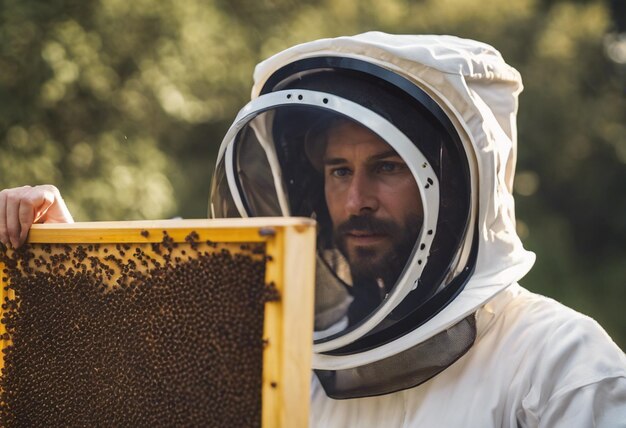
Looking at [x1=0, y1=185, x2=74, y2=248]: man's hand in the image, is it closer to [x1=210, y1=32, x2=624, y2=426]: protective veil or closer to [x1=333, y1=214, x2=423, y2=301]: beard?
[x1=210, y1=32, x2=624, y2=426]: protective veil

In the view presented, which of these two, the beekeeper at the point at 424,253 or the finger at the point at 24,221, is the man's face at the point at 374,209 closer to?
the beekeeper at the point at 424,253

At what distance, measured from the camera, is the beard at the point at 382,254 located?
2631 mm

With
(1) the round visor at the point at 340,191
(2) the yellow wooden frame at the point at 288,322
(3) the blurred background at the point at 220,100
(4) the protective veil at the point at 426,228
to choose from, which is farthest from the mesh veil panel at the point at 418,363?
(3) the blurred background at the point at 220,100

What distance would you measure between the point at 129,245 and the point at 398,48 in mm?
1033

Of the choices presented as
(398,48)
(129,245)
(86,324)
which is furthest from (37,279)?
(398,48)

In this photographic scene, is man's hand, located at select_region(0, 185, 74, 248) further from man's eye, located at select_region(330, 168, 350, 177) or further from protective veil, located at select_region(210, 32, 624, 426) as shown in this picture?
man's eye, located at select_region(330, 168, 350, 177)

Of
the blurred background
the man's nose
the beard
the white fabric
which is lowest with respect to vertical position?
the white fabric

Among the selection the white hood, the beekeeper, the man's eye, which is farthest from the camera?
the man's eye

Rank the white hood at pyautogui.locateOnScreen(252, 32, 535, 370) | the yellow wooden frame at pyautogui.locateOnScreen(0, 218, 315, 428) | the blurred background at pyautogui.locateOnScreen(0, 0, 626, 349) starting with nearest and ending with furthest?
the yellow wooden frame at pyautogui.locateOnScreen(0, 218, 315, 428) < the white hood at pyautogui.locateOnScreen(252, 32, 535, 370) < the blurred background at pyautogui.locateOnScreen(0, 0, 626, 349)

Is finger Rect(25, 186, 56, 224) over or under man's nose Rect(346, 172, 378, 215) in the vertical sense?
under

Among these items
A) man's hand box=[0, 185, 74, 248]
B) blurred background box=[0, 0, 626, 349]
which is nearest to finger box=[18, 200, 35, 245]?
man's hand box=[0, 185, 74, 248]

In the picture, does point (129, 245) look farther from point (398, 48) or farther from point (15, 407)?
point (398, 48)

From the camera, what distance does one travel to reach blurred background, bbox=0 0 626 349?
23.5 feet

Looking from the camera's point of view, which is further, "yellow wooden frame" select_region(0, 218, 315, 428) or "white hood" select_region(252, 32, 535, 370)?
"white hood" select_region(252, 32, 535, 370)
